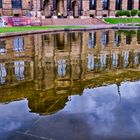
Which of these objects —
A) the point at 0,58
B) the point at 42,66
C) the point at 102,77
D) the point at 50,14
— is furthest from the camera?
the point at 50,14

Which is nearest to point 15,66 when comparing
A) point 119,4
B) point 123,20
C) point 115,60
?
point 115,60

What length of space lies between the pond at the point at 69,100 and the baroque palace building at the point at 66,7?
5215cm

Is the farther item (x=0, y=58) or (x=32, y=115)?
(x=0, y=58)

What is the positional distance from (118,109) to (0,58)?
1067cm

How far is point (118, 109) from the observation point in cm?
860

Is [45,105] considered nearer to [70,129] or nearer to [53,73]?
[70,129]

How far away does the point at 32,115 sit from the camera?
8.04m

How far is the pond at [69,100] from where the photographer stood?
7043mm

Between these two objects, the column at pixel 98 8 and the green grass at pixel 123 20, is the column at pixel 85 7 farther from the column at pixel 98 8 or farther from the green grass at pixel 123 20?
the green grass at pixel 123 20

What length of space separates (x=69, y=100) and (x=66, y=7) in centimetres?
6599

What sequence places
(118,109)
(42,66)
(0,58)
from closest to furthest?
(118,109)
(42,66)
(0,58)

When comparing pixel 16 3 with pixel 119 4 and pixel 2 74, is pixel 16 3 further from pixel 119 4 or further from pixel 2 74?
pixel 2 74

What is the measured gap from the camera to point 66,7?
7388cm

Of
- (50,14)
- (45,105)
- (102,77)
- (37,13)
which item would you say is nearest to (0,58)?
(102,77)
